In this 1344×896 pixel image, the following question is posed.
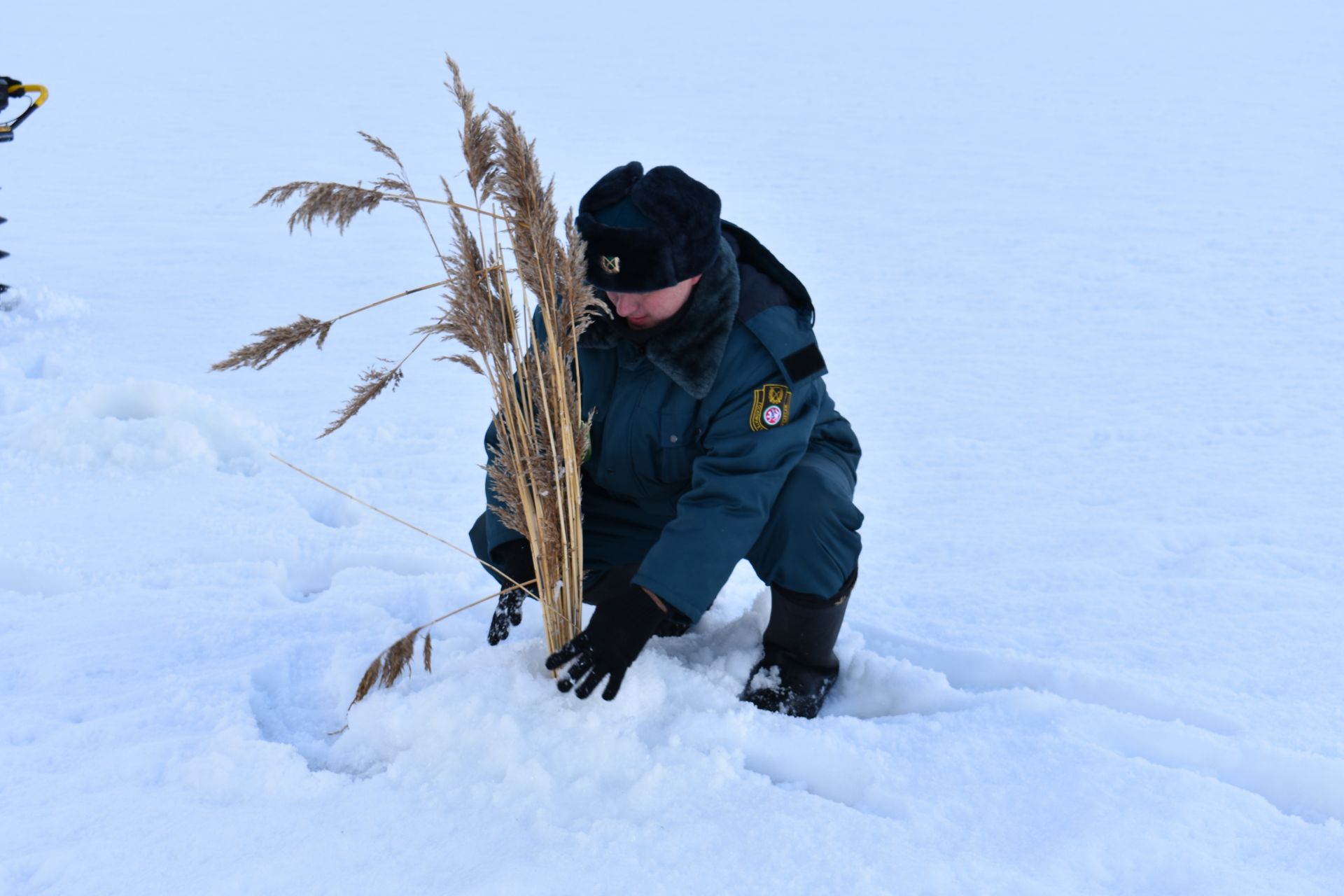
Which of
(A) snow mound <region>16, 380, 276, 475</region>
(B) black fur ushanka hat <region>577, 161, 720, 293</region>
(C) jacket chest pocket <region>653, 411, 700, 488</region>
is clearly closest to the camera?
(B) black fur ushanka hat <region>577, 161, 720, 293</region>

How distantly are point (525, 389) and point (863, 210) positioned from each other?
5541 millimetres

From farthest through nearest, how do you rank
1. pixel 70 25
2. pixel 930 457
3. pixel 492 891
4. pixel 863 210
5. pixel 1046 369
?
pixel 70 25, pixel 863 210, pixel 1046 369, pixel 930 457, pixel 492 891

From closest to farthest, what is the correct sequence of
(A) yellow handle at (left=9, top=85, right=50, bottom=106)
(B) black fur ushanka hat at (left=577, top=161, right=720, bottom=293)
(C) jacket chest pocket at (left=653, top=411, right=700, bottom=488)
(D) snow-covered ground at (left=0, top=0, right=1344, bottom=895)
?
(D) snow-covered ground at (left=0, top=0, right=1344, bottom=895)
(B) black fur ushanka hat at (left=577, top=161, right=720, bottom=293)
(C) jacket chest pocket at (left=653, top=411, right=700, bottom=488)
(A) yellow handle at (left=9, top=85, right=50, bottom=106)

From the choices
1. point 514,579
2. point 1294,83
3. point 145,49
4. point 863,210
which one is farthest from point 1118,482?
point 145,49

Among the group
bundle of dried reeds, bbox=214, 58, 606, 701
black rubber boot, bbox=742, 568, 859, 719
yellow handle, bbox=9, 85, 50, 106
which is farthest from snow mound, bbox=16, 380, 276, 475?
black rubber boot, bbox=742, 568, 859, 719

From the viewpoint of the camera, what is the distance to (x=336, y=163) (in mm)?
7730

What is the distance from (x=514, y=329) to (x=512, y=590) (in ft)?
1.79

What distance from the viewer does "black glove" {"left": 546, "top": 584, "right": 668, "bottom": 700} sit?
1.75m

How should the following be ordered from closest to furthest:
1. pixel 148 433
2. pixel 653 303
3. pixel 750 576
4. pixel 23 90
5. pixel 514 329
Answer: pixel 514 329 → pixel 653 303 → pixel 750 576 → pixel 148 433 → pixel 23 90

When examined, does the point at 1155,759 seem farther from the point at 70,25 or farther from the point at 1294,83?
the point at 70,25

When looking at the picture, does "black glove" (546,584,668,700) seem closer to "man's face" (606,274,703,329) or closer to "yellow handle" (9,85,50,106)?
"man's face" (606,274,703,329)

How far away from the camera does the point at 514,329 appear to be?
1.72 m

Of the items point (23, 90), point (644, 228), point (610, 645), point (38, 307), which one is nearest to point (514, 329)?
point (644, 228)

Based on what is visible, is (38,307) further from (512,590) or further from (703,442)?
(703,442)
